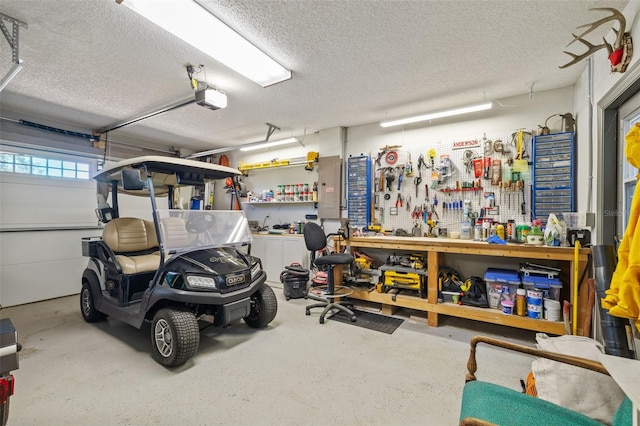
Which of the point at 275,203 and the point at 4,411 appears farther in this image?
the point at 275,203

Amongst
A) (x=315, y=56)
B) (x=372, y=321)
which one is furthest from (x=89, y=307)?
(x=315, y=56)

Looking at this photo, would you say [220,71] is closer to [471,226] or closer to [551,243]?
[471,226]

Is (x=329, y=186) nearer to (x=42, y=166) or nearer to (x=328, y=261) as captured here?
(x=328, y=261)

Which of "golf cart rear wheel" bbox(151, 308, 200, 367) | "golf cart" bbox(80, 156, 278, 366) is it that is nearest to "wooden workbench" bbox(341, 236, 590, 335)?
"golf cart" bbox(80, 156, 278, 366)

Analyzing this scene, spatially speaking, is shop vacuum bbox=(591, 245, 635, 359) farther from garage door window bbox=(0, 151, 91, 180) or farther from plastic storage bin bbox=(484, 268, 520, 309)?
garage door window bbox=(0, 151, 91, 180)

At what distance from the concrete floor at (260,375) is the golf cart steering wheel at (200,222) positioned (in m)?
1.19

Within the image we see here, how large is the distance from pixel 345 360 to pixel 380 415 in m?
0.69

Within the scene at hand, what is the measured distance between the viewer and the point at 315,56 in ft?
8.45

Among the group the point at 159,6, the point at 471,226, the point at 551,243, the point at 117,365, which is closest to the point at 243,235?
the point at 117,365

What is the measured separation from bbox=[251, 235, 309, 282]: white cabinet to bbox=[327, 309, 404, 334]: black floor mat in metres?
1.41

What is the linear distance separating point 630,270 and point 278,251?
4373 mm

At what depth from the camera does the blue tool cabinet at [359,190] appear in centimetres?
443

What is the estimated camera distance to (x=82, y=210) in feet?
15.4

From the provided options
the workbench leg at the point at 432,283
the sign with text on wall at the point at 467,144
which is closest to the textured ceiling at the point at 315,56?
the sign with text on wall at the point at 467,144
